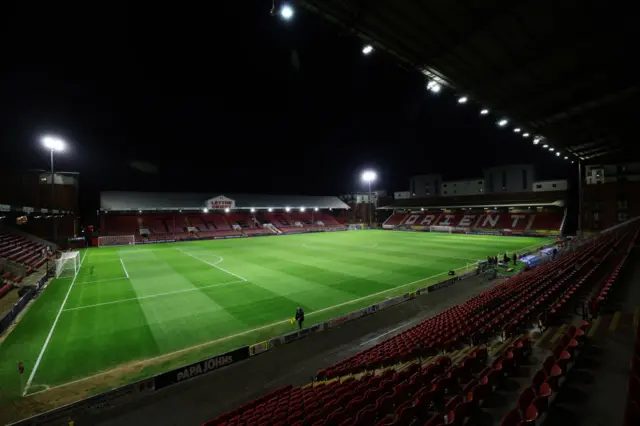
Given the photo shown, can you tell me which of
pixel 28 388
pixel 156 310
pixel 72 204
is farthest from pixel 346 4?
pixel 72 204

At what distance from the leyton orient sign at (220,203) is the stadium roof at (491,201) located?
122 ft

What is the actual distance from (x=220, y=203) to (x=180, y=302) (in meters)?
39.1

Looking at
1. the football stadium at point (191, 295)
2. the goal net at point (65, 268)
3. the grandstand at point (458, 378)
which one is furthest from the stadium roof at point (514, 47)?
the goal net at point (65, 268)

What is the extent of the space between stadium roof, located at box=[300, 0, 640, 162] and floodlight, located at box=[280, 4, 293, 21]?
49 centimetres

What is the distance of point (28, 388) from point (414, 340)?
11.9 metres

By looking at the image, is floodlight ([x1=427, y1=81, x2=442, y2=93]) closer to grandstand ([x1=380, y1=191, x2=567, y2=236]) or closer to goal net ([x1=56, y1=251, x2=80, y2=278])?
goal net ([x1=56, y1=251, x2=80, y2=278])

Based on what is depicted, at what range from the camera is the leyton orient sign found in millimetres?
52166

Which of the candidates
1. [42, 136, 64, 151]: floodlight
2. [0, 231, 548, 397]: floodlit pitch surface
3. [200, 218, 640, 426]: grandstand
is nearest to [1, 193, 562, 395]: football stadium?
[0, 231, 548, 397]: floodlit pitch surface

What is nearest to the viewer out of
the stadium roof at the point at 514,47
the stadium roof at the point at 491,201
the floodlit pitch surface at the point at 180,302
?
the stadium roof at the point at 514,47

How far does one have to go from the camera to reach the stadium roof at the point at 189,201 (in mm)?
44875

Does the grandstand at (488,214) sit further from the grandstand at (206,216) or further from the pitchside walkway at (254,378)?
the pitchside walkway at (254,378)

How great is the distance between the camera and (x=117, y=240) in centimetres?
4100

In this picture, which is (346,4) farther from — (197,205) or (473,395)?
(197,205)

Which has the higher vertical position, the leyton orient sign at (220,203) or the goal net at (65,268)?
the leyton orient sign at (220,203)
